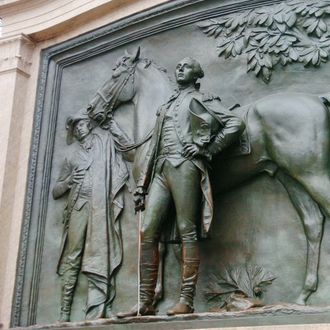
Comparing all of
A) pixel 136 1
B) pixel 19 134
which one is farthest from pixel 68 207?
pixel 136 1

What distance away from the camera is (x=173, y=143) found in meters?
6.38

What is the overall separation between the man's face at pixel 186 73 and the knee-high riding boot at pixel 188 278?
1627 millimetres

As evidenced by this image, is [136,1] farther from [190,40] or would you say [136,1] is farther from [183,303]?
[183,303]

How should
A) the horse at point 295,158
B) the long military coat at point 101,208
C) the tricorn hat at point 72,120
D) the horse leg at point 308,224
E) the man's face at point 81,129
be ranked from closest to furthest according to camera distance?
the horse leg at point 308,224
the horse at point 295,158
the long military coat at point 101,208
the man's face at point 81,129
the tricorn hat at point 72,120

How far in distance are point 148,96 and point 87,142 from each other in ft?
3.01

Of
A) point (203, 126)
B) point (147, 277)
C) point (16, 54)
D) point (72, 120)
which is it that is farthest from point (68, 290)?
point (16, 54)

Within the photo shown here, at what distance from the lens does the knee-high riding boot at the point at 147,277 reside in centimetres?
619

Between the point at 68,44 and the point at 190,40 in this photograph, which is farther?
the point at 68,44

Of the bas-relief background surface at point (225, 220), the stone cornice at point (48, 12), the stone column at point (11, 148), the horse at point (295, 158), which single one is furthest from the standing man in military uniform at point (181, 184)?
the stone cornice at point (48, 12)

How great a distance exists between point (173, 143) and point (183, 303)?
1.49 meters

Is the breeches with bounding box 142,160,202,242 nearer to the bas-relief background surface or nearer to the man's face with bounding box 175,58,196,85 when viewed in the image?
the bas-relief background surface

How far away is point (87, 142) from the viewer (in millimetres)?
7602

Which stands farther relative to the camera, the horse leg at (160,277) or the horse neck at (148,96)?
the horse neck at (148,96)

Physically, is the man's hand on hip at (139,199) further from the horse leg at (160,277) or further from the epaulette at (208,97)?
the epaulette at (208,97)
